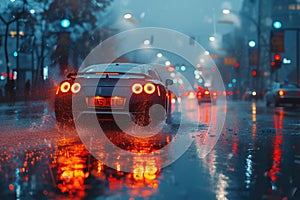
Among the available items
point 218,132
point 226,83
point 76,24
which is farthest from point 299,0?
point 218,132

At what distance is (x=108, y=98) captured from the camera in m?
10.5

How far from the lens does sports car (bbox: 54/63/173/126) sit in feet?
34.3

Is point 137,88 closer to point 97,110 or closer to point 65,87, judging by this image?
point 97,110

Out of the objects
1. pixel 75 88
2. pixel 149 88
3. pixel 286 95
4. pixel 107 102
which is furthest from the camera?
pixel 286 95

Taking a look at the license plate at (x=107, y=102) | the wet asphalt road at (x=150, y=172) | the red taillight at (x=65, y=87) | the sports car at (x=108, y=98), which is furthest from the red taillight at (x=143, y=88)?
the wet asphalt road at (x=150, y=172)

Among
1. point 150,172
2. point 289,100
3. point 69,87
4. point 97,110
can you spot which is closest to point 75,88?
point 69,87

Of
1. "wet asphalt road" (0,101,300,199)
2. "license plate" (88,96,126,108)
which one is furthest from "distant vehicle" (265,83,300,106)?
"license plate" (88,96,126,108)

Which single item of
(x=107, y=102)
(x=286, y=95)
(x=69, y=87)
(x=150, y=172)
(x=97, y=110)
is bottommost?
(x=150, y=172)

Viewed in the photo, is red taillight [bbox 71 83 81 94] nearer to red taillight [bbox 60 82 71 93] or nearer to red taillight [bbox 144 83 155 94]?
red taillight [bbox 60 82 71 93]

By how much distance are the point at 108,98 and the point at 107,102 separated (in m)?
0.08

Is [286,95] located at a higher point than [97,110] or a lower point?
higher

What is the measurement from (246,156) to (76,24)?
114 feet

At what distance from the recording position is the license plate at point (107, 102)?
10.4m

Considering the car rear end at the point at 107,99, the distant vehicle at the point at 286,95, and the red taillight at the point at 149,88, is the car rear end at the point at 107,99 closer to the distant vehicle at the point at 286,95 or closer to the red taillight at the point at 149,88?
the red taillight at the point at 149,88
